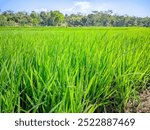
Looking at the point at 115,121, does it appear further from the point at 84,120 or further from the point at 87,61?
the point at 87,61

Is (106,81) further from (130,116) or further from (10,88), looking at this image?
(10,88)

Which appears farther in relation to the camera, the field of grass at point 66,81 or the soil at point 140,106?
the soil at point 140,106

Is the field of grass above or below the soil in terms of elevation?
above

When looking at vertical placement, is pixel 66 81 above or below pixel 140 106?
above

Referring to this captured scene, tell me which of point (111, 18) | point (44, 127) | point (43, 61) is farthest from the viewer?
point (111, 18)

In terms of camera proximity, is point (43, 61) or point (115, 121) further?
point (43, 61)

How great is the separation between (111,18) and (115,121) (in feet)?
7.93

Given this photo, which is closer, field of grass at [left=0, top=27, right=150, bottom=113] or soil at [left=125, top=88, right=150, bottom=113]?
field of grass at [left=0, top=27, right=150, bottom=113]

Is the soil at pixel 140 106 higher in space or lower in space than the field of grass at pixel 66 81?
lower

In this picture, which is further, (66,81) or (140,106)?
(140,106)

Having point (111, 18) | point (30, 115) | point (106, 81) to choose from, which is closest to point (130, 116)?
point (106, 81)

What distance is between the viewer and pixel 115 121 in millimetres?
Answer: 842

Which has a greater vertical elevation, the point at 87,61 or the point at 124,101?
the point at 87,61

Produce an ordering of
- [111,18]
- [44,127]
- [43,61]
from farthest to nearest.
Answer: [111,18]
[43,61]
[44,127]
